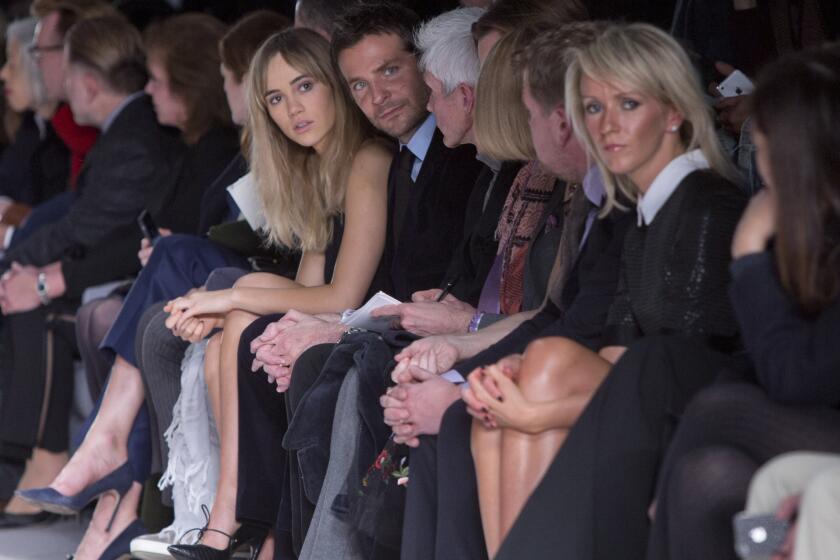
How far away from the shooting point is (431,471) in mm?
2945

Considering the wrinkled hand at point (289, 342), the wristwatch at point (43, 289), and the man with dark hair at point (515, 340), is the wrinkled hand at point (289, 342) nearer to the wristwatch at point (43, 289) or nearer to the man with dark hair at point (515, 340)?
the man with dark hair at point (515, 340)

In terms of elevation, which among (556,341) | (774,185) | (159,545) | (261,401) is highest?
(774,185)

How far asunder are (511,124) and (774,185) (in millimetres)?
1065

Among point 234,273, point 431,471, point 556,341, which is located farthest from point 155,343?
point 556,341

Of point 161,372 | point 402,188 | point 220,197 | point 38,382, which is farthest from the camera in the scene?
point 38,382

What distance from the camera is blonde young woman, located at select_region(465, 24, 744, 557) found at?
265 cm

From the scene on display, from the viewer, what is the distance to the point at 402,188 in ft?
12.7

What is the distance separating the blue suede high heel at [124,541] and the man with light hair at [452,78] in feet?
5.02

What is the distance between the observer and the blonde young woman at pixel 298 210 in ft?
12.5

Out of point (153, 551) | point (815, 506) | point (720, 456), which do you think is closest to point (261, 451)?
point (153, 551)

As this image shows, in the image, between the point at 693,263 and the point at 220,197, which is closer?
the point at 693,263

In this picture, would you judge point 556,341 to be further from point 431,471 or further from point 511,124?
point 511,124

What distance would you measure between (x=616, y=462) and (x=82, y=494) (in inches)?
90.5

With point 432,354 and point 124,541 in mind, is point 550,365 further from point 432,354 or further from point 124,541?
point 124,541
